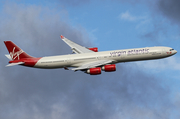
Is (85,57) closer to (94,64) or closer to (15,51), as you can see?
(94,64)

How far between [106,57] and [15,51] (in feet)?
84.2

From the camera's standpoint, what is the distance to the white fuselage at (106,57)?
240 ft

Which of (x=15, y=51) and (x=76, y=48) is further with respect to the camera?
(x=76, y=48)

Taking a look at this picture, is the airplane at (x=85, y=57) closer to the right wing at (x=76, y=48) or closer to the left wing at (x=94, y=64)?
the left wing at (x=94, y=64)

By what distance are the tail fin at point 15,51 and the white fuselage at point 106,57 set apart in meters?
4.95

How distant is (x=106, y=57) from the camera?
73125mm

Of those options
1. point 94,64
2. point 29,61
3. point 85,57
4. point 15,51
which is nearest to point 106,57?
point 94,64

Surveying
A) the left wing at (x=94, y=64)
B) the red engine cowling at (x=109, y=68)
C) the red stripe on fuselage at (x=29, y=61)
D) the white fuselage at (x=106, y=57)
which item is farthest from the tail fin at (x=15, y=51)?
the red engine cowling at (x=109, y=68)

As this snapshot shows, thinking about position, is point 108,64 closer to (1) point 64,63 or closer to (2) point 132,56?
(2) point 132,56

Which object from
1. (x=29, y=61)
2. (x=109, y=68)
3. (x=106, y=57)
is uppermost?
(x=29, y=61)

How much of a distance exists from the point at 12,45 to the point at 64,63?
50.6 ft

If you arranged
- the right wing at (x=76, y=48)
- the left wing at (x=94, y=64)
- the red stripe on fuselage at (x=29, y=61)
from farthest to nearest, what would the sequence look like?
the right wing at (x=76, y=48)
the red stripe on fuselage at (x=29, y=61)
the left wing at (x=94, y=64)

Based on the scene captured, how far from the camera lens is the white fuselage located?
73.2 metres

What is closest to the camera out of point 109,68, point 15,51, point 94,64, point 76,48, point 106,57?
point 109,68
